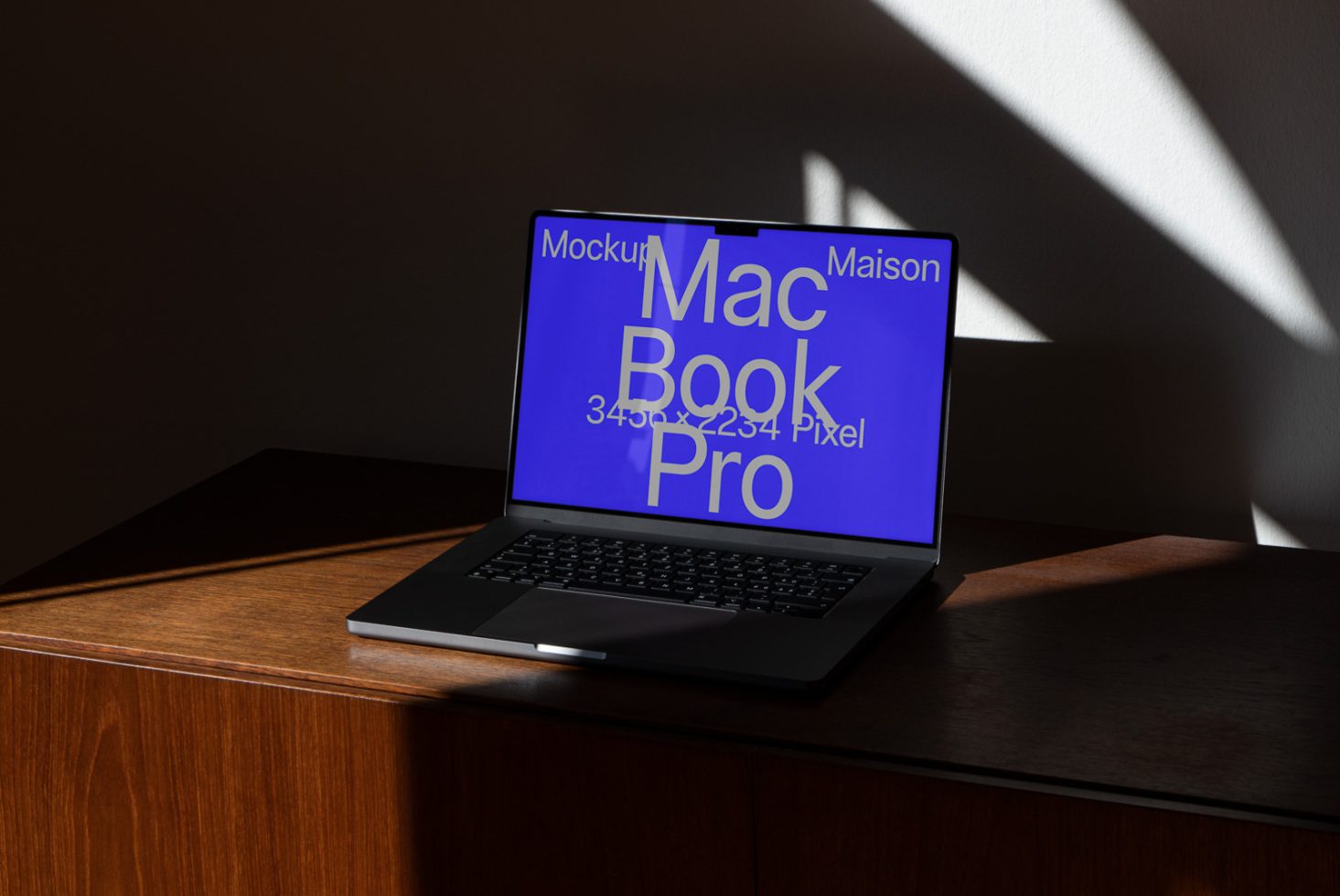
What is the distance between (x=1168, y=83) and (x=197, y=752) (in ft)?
3.21

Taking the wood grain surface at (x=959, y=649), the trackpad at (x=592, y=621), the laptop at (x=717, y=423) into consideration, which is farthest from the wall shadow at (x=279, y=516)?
the trackpad at (x=592, y=621)

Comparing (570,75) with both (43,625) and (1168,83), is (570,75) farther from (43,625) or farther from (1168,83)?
(43,625)

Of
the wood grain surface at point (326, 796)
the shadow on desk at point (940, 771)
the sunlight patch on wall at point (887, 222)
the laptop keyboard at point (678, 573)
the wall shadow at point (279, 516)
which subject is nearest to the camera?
the shadow on desk at point (940, 771)

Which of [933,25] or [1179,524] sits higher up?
[933,25]

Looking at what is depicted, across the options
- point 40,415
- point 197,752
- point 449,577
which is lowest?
point 197,752

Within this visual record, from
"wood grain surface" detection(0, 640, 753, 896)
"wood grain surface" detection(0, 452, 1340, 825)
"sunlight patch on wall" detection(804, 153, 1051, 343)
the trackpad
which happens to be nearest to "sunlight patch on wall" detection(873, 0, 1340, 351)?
"sunlight patch on wall" detection(804, 153, 1051, 343)

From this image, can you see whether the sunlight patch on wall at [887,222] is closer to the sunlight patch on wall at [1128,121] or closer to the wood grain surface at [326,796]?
the sunlight patch on wall at [1128,121]

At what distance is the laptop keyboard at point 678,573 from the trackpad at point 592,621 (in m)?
0.02

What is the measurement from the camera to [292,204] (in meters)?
1.58

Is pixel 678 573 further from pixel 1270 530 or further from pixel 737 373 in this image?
pixel 1270 530

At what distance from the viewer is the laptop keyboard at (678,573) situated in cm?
113

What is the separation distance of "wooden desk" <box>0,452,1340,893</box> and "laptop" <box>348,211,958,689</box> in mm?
83

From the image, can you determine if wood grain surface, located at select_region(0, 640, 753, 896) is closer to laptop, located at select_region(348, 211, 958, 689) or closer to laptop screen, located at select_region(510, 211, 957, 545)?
laptop, located at select_region(348, 211, 958, 689)

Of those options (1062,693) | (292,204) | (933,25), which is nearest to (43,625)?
(292,204)
